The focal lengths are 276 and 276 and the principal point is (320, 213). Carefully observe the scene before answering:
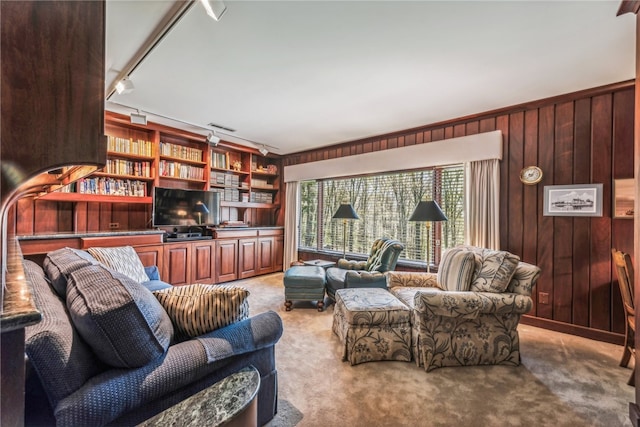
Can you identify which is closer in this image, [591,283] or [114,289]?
[114,289]

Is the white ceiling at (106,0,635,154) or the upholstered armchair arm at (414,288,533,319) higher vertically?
the white ceiling at (106,0,635,154)

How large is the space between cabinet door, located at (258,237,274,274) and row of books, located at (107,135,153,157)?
7.39 feet

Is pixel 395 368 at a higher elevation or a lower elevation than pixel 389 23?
lower

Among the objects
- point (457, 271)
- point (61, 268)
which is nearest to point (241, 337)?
point (61, 268)

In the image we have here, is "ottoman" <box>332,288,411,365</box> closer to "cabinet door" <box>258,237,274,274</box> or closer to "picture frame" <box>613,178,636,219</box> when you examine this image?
Result: "picture frame" <box>613,178,636,219</box>

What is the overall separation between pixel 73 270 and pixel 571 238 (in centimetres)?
411

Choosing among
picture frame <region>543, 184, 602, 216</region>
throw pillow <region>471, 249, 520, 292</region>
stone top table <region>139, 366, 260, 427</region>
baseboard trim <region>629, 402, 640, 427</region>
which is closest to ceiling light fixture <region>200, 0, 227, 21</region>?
stone top table <region>139, 366, 260, 427</region>

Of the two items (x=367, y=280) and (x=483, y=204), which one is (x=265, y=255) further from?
(x=483, y=204)

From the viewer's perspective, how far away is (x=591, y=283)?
2.76 m

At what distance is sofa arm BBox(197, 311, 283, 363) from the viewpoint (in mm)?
1235

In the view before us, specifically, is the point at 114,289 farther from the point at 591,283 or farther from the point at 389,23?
the point at 591,283

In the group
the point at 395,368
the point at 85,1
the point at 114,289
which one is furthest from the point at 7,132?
the point at 395,368

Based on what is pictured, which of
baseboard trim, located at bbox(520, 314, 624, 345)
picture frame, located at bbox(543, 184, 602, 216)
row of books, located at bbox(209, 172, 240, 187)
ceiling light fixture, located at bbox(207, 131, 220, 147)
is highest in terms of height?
ceiling light fixture, located at bbox(207, 131, 220, 147)

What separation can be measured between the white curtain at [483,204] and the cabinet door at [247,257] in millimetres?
3394
